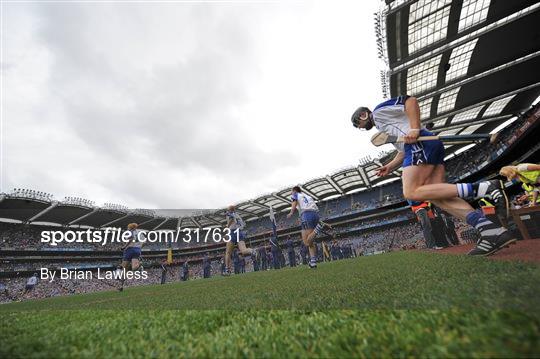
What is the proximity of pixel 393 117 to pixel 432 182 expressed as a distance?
1.02m

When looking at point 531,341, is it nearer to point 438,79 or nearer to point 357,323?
point 357,323

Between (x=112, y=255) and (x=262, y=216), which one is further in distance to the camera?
(x=262, y=216)

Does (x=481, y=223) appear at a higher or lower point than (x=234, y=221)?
lower

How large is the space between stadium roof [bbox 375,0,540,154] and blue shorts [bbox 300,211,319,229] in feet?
45.9

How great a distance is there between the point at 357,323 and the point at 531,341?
594mm

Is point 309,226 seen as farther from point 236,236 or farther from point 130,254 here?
point 130,254

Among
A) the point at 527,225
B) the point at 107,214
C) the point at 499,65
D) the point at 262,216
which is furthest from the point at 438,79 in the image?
the point at 107,214

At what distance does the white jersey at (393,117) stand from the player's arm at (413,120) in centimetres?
26

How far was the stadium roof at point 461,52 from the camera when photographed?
15.0 meters

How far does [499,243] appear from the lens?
10.1ft

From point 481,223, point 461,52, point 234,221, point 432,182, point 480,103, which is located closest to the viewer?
point 481,223

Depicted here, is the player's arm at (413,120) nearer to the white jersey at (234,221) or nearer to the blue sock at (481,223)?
the blue sock at (481,223)

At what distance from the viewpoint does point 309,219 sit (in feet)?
25.3

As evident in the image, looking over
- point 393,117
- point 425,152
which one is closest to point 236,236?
point 393,117
